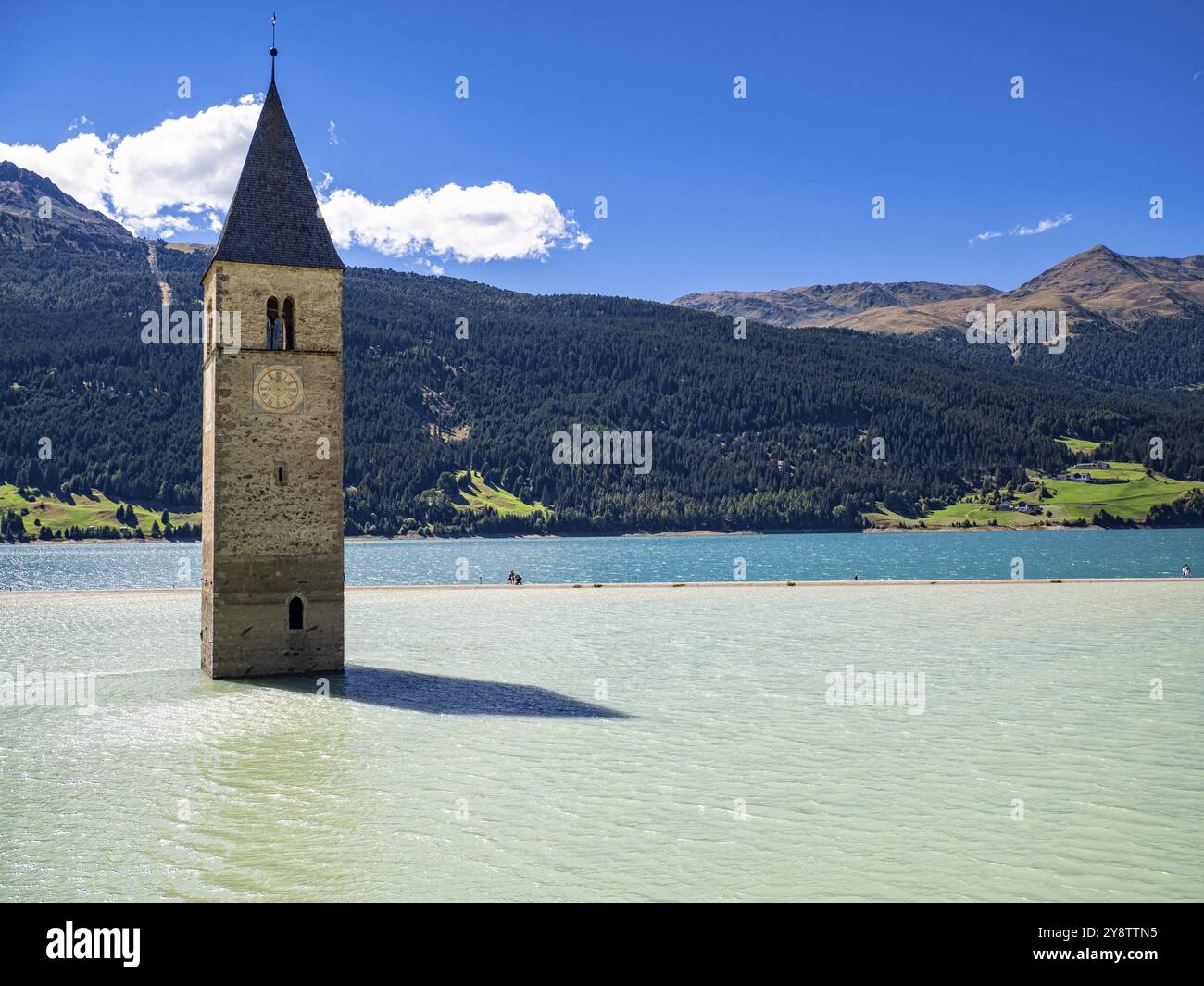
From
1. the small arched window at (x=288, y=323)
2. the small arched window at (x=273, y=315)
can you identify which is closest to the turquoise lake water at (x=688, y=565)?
the small arched window at (x=273, y=315)

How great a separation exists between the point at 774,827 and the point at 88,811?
11560 mm

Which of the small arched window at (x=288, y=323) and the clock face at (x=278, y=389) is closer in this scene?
the clock face at (x=278, y=389)

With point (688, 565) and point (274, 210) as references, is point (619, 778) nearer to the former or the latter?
point (274, 210)

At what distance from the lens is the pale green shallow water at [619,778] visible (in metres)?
15.4

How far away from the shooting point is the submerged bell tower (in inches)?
1346

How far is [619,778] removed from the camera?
21.1 m

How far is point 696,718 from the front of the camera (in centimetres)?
2750

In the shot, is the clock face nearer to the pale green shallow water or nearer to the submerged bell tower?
the submerged bell tower

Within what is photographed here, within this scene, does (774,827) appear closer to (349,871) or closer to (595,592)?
(349,871)

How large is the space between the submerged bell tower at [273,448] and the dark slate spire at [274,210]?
5 cm

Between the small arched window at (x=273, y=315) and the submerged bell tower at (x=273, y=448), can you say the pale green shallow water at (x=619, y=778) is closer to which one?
the submerged bell tower at (x=273, y=448)

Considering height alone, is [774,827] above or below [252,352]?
below

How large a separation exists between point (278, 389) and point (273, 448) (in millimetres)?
1878
